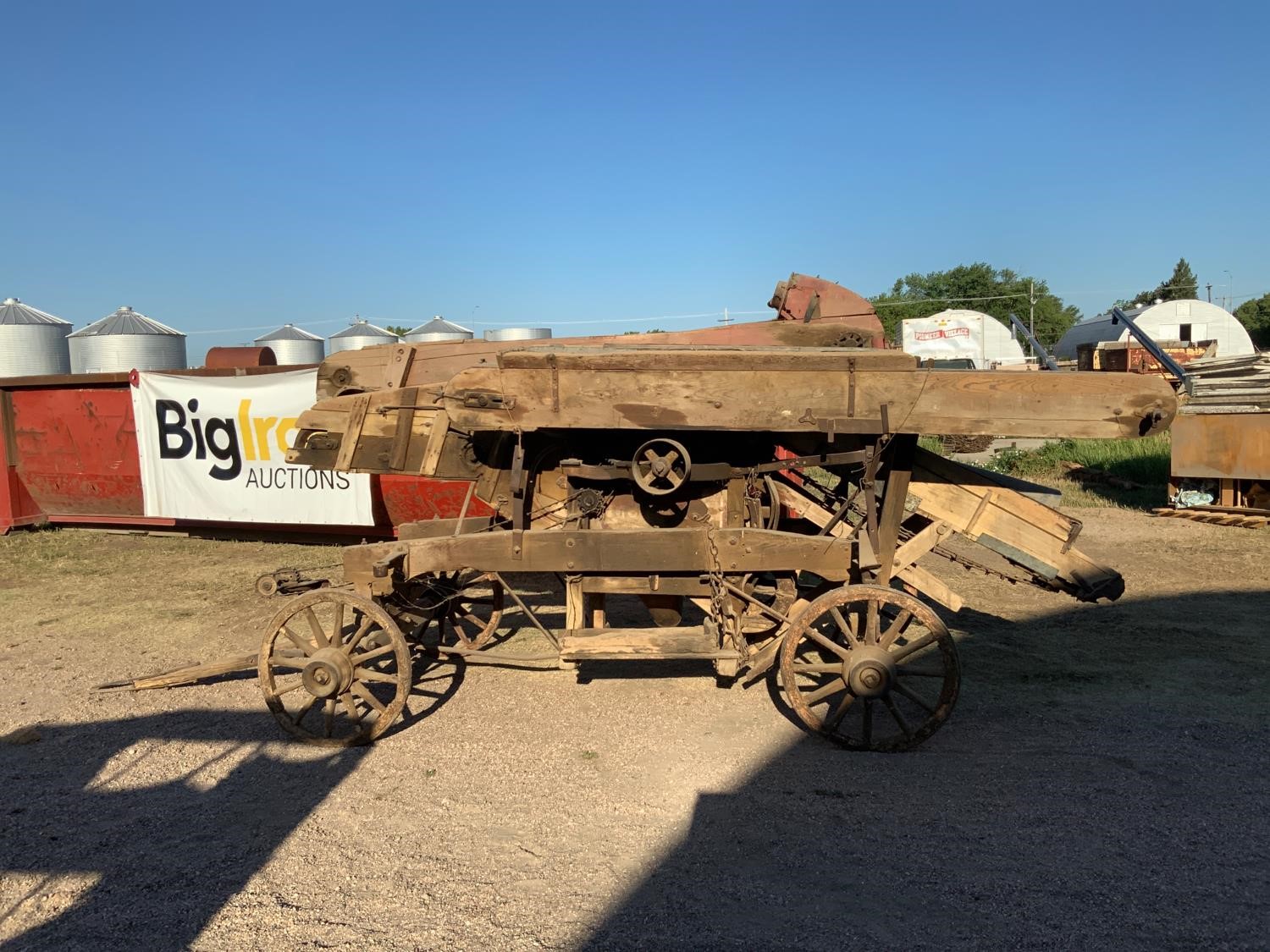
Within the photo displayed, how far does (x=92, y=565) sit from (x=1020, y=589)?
9.77 meters

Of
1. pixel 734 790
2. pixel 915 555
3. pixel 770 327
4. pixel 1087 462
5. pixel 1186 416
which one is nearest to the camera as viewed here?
pixel 734 790

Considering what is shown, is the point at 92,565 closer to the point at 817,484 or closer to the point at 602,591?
the point at 602,591

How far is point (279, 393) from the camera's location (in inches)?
392

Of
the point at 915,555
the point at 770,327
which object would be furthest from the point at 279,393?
the point at 915,555

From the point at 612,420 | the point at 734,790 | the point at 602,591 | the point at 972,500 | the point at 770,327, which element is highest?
the point at 770,327

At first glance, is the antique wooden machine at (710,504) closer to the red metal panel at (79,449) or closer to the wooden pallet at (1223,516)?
the wooden pallet at (1223,516)

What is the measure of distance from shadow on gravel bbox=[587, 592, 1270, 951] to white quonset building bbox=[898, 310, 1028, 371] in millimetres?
32076

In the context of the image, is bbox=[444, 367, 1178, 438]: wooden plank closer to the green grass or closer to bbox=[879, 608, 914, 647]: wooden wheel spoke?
bbox=[879, 608, 914, 647]: wooden wheel spoke

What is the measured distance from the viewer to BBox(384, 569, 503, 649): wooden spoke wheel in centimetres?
543

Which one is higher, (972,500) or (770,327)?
(770,327)

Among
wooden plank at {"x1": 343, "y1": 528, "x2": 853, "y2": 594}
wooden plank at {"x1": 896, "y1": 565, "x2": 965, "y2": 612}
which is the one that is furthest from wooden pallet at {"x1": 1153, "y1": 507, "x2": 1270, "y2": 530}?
wooden plank at {"x1": 343, "y1": 528, "x2": 853, "y2": 594}

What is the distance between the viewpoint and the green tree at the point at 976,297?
214 ft

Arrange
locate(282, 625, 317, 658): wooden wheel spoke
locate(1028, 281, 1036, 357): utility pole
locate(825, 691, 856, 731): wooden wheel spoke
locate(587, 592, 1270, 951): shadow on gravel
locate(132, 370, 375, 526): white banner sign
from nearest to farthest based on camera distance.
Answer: locate(587, 592, 1270, 951): shadow on gravel, locate(825, 691, 856, 731): wooden wheel spoke, locate(282, 625, 317, 658): wooden wheel spoke, locate(132, 370, 375, 526): white banner sign, locate(1028, 281, 1036, 357): utility pole

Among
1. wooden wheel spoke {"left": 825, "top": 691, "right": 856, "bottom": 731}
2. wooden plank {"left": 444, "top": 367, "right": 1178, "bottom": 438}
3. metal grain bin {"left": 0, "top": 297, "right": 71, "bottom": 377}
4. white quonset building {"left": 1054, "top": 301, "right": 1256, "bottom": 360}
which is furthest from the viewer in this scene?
white quonset building {"left": 1054, "top": 301, "right": 1256, "bottom": 360}
